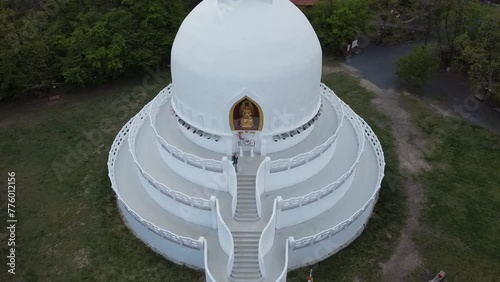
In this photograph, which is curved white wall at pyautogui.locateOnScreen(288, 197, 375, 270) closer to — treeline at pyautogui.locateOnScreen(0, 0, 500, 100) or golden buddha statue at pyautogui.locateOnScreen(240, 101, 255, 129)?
golden buddha statue at pyautogui.locateOnScreen(240, 101, 255, 129)

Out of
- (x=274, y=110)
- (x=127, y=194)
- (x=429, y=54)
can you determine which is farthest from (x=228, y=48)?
(x=429, y=54)

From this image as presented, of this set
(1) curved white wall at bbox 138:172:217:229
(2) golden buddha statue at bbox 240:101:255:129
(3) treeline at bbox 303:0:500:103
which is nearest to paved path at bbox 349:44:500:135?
(3) treeline at bbox 303:0:500:103

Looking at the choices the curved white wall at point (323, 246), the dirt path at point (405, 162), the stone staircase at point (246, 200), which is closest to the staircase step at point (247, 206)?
the stone staircase at point (246, 200)

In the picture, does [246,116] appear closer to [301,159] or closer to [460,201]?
[301,159]

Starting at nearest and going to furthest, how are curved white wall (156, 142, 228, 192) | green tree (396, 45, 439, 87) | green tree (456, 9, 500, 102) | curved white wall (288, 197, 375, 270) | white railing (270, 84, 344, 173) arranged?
curved white wall (288, 197, 375, 270) < white railing (270, 84, 344, 173) < curved white wall (156, 142, 228, 192) < green tree (456, 9, 500, 102) < green tree (396, 45, 439, 87)

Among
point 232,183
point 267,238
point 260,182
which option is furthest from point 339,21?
point 267,238

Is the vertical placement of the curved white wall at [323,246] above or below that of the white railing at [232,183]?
below

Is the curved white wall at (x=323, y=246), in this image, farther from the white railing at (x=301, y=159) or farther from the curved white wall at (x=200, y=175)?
the curved white wall at (x=200, y=175)
